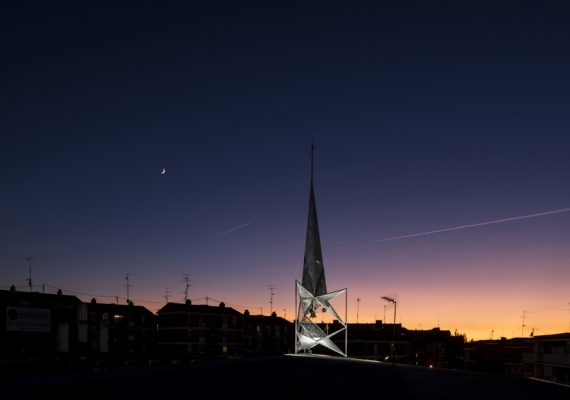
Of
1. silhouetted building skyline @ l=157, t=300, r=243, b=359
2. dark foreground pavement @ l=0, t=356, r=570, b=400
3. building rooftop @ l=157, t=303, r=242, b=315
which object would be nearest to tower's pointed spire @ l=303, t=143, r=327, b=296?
dark foreground pavement @ l=0, t=356, r=570, b=400

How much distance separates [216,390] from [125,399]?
2.57 meters

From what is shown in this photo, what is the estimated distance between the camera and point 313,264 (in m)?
49.5

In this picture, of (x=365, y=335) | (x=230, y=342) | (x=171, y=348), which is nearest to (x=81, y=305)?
(x=171, y=348)

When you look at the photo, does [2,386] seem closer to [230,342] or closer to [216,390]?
[216,390]

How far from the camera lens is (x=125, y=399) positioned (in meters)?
13.4

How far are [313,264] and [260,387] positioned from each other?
34.2 meters

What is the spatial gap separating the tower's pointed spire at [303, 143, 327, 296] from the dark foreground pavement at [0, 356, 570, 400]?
2739cm

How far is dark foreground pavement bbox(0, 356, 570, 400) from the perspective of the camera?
1422 centimetres

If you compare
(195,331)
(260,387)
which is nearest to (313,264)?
(260,387)

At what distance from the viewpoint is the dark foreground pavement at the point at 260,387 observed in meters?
14.2

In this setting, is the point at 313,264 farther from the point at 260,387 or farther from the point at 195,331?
the point at 195,331

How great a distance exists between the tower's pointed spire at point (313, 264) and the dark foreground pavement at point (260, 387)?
27.4m

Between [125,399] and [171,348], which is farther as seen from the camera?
[171,348]

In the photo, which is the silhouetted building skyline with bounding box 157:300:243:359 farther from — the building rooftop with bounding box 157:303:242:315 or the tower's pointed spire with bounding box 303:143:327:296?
the tower's pointed spire with bounding box 303:143:327:296
